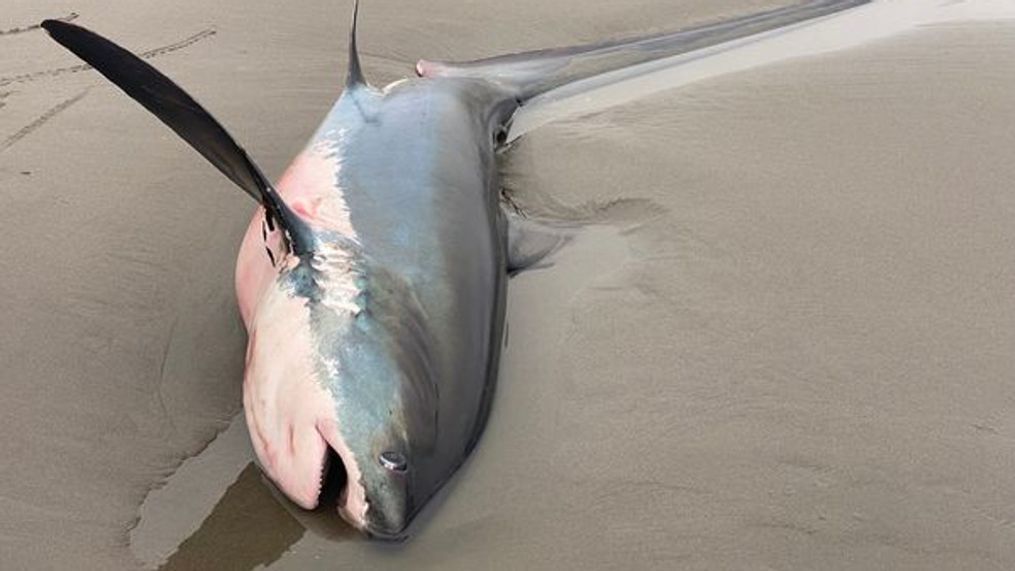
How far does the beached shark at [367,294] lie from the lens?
6.19 ft

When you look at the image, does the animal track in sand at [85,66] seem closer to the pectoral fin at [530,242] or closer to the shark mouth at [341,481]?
the pectoral fin at [530,242]

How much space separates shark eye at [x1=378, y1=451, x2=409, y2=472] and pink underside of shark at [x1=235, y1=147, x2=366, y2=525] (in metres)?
0.05

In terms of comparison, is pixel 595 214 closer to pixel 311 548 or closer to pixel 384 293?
pixel 384 293

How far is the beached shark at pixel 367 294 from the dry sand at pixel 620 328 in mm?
116

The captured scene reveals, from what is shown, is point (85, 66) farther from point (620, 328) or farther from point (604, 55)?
point (620, 328)

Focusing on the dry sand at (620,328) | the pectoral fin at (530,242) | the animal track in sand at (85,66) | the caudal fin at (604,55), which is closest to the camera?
the dry sand at (620,328)

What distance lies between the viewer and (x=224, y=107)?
347 centimetres

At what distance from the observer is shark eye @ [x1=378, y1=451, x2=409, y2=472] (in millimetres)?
1836

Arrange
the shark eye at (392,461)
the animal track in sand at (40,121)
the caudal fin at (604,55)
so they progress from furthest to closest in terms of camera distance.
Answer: the caudal fin at (604,55) → the animal track in sand at (40,121) → the shark eye at (392,461)

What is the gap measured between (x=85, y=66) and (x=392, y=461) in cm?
238

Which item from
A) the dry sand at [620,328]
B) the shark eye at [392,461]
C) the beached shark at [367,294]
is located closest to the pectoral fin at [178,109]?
the beached shark at [367,294]

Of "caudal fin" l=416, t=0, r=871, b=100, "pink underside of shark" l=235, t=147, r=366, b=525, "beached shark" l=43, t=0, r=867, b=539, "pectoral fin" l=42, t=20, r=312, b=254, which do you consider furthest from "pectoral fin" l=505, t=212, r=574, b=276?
"caudal fin" l=416, t=0, r=871, b=100

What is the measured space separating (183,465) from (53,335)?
0.54 m

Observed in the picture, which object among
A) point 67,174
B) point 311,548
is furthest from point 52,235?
point 311,548
